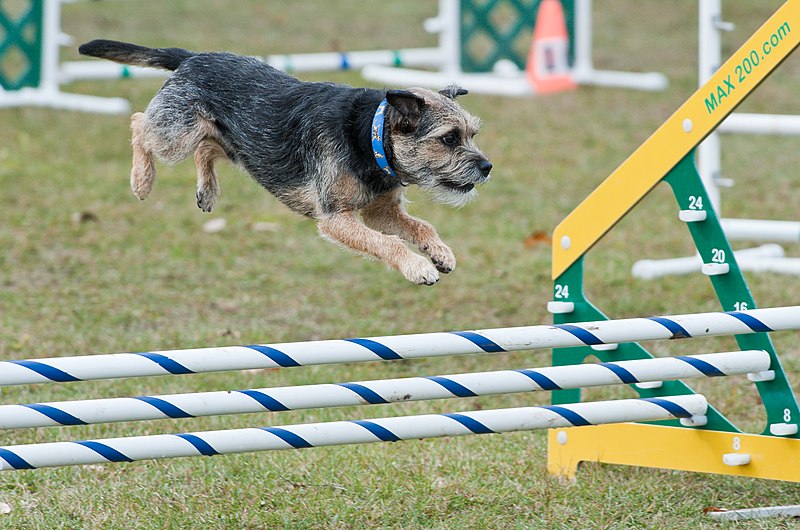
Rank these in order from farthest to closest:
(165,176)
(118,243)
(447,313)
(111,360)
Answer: (165,176) < (118,243) < (447,313) < (111,360)

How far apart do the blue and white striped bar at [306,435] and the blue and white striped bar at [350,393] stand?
9 centimetres

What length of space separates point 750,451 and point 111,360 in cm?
227

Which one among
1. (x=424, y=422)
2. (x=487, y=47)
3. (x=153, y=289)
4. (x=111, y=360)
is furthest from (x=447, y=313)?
(x=487, y=47)

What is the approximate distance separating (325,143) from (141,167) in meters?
0.77

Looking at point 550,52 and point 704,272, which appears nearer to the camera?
point 704,272

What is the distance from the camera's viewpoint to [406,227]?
12.3 ft

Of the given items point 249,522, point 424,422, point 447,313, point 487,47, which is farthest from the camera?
point 487,47

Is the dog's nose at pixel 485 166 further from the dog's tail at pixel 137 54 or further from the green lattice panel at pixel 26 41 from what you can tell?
the green lattice panel at pixel 26 41

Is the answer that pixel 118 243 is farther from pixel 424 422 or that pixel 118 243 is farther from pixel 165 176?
pixel 424 422

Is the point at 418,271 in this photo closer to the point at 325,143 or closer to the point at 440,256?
the point at 440,256

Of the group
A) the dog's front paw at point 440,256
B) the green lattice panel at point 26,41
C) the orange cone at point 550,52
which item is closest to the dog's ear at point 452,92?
the dog's front paw at point 440,256

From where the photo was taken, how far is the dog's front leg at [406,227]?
12.1 ft

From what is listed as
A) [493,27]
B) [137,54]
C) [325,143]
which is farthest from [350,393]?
[493,27]

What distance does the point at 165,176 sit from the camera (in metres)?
9.16
